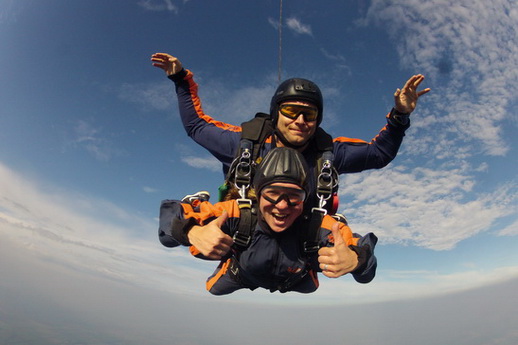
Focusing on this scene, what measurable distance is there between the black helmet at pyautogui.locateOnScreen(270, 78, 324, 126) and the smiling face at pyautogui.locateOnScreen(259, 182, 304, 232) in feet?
2.53

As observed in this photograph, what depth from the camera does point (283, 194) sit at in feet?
6.19

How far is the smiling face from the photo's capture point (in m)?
1.89

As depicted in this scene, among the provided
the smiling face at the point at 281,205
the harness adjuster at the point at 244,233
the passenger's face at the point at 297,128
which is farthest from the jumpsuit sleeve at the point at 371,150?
the harness adjuster at the point at 244,233

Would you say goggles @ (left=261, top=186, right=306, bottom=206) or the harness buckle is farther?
the harness buckle

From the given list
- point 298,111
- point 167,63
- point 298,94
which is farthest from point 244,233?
point 167,63

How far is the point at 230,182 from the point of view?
230 centimetres

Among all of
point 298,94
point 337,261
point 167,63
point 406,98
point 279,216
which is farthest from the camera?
point 167,63

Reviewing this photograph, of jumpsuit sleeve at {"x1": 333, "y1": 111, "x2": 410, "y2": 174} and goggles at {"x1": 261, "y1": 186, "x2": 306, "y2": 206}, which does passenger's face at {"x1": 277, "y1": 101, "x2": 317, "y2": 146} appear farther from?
goggles at {"x1": 261, "y1": 186, "x2": 306, "y2": 206}

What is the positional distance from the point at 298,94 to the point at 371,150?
0.94 m

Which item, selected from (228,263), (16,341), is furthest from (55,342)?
(228,263)

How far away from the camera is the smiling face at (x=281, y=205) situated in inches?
74.3

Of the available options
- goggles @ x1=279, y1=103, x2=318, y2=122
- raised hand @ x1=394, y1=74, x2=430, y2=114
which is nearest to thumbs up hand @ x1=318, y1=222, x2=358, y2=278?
goggles @ x1=279, y1=103, x2=318, y2=122

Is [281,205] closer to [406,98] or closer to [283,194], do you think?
[283,194]

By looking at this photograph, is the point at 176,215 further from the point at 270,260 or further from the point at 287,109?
the point at 287,109
